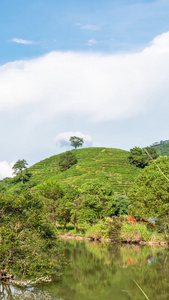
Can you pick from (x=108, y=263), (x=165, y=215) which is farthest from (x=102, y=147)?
(x=108, y=263)

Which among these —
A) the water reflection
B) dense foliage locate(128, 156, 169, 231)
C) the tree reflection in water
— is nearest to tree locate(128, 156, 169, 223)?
dense foliage locate(128, 156, 169, 231)

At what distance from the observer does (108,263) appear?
29.5 m

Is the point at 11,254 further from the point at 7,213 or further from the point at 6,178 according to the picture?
the point at 6,178

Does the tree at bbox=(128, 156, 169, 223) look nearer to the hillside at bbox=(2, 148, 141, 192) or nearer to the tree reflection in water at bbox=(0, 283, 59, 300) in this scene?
the tree reflection in water at bbox=(0, 283, 59, 300)

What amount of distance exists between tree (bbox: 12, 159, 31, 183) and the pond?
84.4 m

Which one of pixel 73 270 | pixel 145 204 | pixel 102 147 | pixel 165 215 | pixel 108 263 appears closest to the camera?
pixel 73 270

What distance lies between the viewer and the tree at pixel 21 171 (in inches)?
4634

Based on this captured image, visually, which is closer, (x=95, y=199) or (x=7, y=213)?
(x=7, y=213)

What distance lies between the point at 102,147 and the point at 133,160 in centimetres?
4058

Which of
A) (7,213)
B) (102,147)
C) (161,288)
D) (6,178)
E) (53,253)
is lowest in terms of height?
(161,288)

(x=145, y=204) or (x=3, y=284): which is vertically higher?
(x=145, y=204)

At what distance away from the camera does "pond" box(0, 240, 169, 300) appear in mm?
18922

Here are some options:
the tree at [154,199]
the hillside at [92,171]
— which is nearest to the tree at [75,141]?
the hillside at [92,171]

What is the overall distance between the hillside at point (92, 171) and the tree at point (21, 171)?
8.40ft
